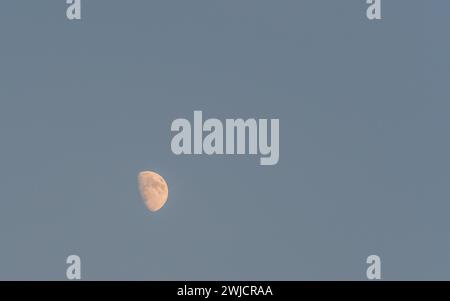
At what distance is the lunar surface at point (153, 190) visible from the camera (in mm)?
22227

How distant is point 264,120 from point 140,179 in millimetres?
3795

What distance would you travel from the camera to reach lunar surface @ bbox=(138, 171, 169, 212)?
72.9ft

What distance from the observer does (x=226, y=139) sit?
67.8 feet

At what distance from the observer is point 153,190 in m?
23.1
